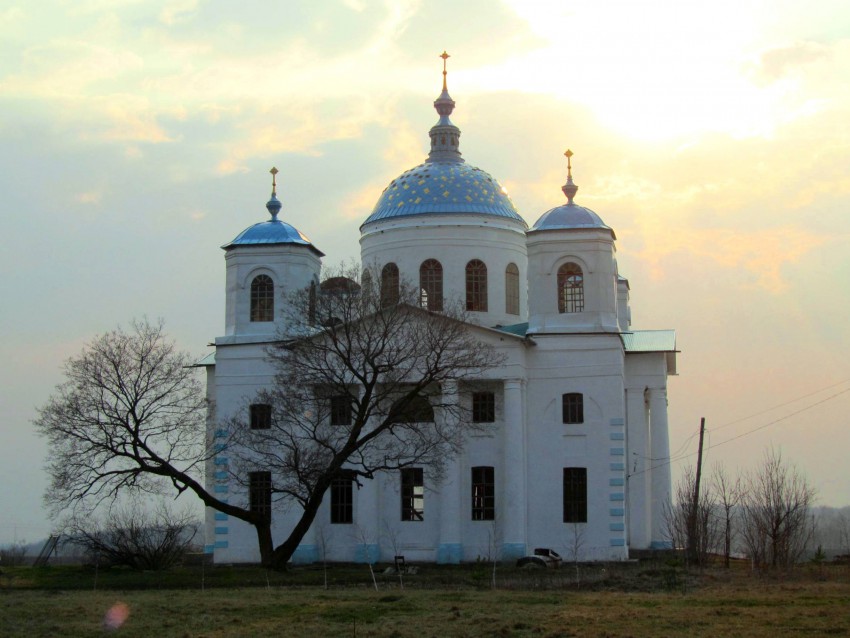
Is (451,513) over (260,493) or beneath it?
beneath

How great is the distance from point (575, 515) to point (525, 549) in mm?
2089

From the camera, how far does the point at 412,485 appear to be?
1746 inches

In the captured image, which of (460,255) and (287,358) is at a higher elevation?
(460,255)

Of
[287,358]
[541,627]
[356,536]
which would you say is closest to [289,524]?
[356,536]

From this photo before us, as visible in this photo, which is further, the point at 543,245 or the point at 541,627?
the point at 543,245

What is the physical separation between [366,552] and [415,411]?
243 inches

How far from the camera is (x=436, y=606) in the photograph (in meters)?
26.7

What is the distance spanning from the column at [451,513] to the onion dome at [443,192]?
336 inches

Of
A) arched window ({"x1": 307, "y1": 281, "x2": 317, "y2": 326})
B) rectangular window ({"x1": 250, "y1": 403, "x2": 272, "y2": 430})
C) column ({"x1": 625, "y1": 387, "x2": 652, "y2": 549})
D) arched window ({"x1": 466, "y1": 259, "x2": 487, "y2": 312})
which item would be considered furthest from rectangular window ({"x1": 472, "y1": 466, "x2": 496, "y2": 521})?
A: arched window ({"x1": 307, "y1": 281, "x2": 317, "y2": 326})

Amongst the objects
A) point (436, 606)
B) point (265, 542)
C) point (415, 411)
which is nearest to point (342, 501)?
point (265, 542)

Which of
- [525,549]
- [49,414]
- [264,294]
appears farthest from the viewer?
[264,294]

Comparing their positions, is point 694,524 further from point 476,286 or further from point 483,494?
point 476,286

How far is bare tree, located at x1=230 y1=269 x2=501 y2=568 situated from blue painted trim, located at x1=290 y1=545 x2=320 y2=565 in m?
1.68

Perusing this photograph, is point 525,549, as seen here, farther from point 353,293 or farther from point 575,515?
point 353,293
